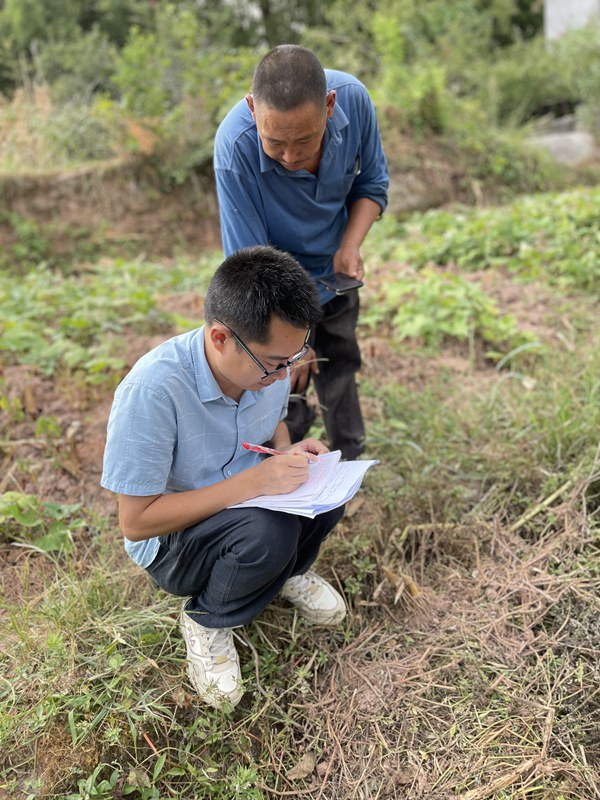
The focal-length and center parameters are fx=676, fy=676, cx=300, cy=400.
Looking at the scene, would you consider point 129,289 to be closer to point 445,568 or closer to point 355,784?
point 445,568

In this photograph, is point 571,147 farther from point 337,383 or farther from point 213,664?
point 213,664

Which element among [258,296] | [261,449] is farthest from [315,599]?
[258,296]

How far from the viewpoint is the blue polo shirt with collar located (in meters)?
2.14

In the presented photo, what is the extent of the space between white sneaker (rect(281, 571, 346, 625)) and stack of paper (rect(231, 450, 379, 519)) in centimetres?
41

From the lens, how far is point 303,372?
262 centimetres

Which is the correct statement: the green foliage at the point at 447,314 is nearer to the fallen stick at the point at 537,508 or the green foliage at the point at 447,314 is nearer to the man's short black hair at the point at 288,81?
the fallen stick at the point at 537,508

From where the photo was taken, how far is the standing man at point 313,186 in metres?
1.94

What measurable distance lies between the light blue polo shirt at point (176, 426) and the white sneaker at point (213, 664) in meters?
0.26

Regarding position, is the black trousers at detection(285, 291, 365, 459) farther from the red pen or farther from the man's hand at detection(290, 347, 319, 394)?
the red pen

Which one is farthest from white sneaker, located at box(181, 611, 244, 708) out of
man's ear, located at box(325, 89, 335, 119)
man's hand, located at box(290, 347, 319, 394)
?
man's ear, located at box(325, 89, 335, 119)

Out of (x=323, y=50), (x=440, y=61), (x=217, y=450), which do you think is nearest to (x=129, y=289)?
(x=217, y=450)

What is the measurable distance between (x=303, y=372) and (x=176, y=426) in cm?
95

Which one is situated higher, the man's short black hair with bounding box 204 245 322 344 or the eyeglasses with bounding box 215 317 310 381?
the man's short black hair with bounding box 204 245 322 344

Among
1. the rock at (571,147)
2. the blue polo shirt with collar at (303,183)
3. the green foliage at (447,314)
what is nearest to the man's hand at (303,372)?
the blue polo shirt with collar at (303,183)
